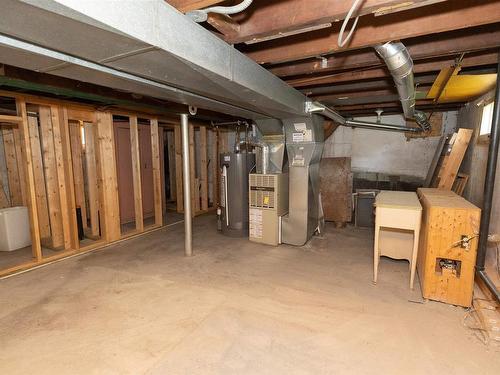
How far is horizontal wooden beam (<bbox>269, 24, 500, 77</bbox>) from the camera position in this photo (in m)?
1.85

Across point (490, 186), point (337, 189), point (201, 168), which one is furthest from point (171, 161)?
point (490, 186)

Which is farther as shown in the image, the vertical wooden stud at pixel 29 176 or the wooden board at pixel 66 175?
the wooden board at pixel 66 175

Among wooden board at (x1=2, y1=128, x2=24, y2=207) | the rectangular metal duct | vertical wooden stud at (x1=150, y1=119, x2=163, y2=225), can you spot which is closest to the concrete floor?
vertical wooden stud at (x1=150, y1=119, x2=163, y2=225)

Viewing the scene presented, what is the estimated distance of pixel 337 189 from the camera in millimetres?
4379

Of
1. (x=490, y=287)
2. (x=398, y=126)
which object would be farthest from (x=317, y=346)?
(x=398, y=126)

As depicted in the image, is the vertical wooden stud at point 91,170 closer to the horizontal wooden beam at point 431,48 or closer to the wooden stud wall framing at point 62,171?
the wooden stud wall framing at point 62,171

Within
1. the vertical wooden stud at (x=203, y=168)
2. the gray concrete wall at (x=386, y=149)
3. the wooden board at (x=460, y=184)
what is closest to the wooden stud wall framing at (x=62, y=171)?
the vertical wooden stud at (x=203, y=168)

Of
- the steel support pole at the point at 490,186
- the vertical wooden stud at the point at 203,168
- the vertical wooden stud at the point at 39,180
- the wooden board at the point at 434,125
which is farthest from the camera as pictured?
the vertical wooden stud at the point at 203,168

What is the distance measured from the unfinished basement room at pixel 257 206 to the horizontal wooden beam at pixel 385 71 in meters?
0.02

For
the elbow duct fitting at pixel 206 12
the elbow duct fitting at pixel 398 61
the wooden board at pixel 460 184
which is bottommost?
the wooden board at pixel 460 184

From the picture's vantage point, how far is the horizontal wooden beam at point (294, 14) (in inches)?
52.2

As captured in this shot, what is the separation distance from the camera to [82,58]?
140 cm

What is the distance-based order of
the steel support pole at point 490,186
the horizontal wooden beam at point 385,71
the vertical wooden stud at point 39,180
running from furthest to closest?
the vertical wooden stud at point 39,180
the horizontal wooden beam at point 385,71
the steel support pole at point 490,186

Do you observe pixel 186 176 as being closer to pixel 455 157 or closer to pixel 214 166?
pixel 214 166
